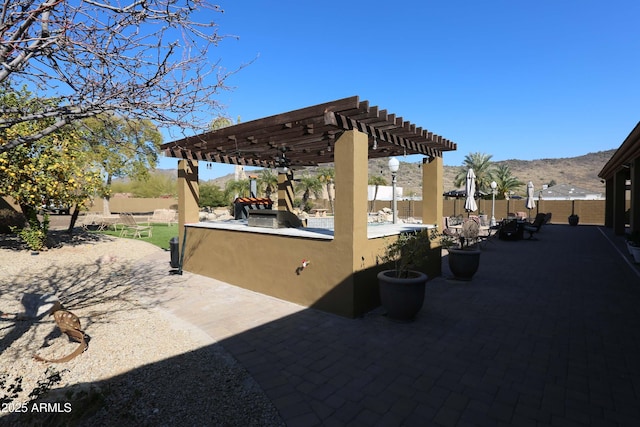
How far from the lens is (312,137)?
688 centimetres

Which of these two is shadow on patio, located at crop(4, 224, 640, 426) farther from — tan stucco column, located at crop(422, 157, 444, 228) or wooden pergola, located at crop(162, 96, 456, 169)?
wooden pergola, located at crop(162, 96, 456, 169)

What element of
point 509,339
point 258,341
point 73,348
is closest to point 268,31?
point 258,341

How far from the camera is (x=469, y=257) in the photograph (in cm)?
666

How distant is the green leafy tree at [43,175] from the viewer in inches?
344

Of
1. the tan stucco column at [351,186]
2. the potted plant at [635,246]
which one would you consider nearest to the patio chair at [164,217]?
the tan stucco column at [351,186]

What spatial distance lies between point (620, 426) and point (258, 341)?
3.40 m

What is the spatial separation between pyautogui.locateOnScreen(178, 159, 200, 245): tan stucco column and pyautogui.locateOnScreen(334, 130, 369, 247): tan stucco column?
4.97 meters

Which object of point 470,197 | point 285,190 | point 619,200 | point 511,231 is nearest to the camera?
point 285,190

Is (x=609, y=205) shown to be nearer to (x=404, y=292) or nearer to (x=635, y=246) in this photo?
(x=635, y=246)

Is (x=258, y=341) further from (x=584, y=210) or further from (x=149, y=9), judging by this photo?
(x=584, y=210)

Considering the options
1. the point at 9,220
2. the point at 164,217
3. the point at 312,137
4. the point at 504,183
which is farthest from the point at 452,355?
the point at 504,183

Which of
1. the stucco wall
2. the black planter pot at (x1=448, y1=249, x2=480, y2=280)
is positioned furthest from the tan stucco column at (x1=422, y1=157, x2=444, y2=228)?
the stucco wall

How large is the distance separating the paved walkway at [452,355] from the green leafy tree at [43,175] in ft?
20.3

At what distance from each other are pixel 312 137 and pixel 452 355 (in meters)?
4.86
